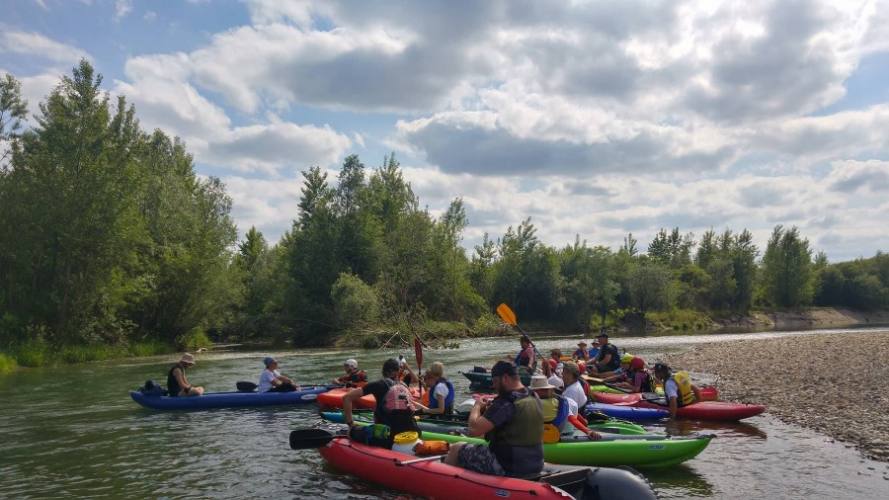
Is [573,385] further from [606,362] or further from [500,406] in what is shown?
[606,362]

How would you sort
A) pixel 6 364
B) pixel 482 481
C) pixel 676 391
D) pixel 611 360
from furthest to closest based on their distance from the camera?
pixel 6 364
pixel 611 360
pixel 676 391
pixel 482 481

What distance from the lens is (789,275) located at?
7050 centimetres

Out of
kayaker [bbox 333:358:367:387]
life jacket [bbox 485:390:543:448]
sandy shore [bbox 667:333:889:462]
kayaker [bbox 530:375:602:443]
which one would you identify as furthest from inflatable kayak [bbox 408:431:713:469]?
kayaker [bbox 333:358:367:387]

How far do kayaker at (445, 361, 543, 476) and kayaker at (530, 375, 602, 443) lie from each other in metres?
1.51

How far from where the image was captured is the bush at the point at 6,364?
24094 millimetres

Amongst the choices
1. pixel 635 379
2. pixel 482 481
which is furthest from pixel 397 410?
pixel 635 379

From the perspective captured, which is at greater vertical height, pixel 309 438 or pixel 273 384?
pixel 273 384

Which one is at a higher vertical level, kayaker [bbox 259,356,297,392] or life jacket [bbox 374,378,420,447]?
life jacket [bbox 374,378,420,447]

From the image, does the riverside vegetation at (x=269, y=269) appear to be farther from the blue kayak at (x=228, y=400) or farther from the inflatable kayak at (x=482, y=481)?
the inflatable kayak at (x=482, y=481)

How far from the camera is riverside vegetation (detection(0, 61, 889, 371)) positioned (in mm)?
29031

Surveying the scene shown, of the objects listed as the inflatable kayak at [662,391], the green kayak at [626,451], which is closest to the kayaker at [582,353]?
the inflatable kayak at [662,391]

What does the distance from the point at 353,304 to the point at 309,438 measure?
3022 centimetres

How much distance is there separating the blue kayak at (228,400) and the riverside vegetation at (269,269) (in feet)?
45.0

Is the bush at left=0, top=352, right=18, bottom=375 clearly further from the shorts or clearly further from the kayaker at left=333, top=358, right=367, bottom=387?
the shorts
